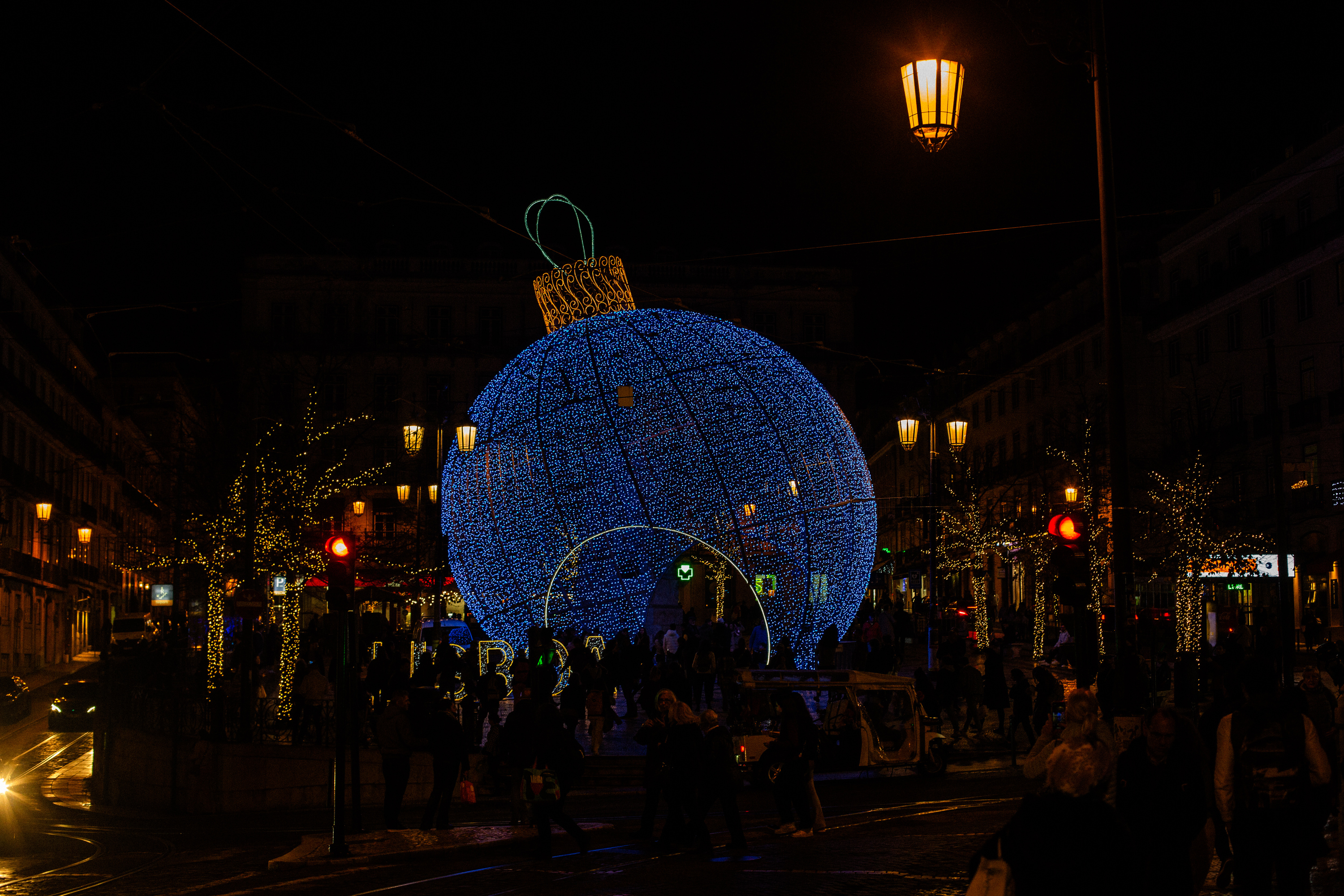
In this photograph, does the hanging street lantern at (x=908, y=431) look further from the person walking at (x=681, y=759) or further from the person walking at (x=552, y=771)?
the person walking at (x=552, y=771)

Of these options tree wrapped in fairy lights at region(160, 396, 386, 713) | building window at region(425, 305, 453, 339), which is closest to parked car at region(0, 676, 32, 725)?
tree wrapped in fairy lights at region(160, 396, 386, 713)

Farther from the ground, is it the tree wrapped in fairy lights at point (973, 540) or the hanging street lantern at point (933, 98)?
the hanging street lantern at point (933, 98)

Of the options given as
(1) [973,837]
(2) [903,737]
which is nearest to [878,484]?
(2) [903,737]

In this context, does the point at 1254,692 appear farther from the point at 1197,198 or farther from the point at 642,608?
the point at 1197,198

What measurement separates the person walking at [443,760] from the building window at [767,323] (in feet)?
188

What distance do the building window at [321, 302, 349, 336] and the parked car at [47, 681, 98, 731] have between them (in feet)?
120

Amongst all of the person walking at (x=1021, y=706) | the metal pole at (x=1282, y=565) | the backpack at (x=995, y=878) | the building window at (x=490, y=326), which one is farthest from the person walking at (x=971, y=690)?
the building window at (x=490, y=326)

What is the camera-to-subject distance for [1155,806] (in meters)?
7.07

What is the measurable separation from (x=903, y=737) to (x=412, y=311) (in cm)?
5371

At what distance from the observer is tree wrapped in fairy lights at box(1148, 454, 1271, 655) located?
105 feet

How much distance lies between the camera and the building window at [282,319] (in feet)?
229

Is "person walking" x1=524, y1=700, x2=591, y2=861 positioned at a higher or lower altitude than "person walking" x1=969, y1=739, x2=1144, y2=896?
lower

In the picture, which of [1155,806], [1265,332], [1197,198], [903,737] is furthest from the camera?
[1197,198]

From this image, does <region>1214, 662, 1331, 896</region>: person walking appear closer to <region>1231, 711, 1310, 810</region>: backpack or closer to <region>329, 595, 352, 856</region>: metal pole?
<region>1231, 711, 1310, 810</region>: backpack
